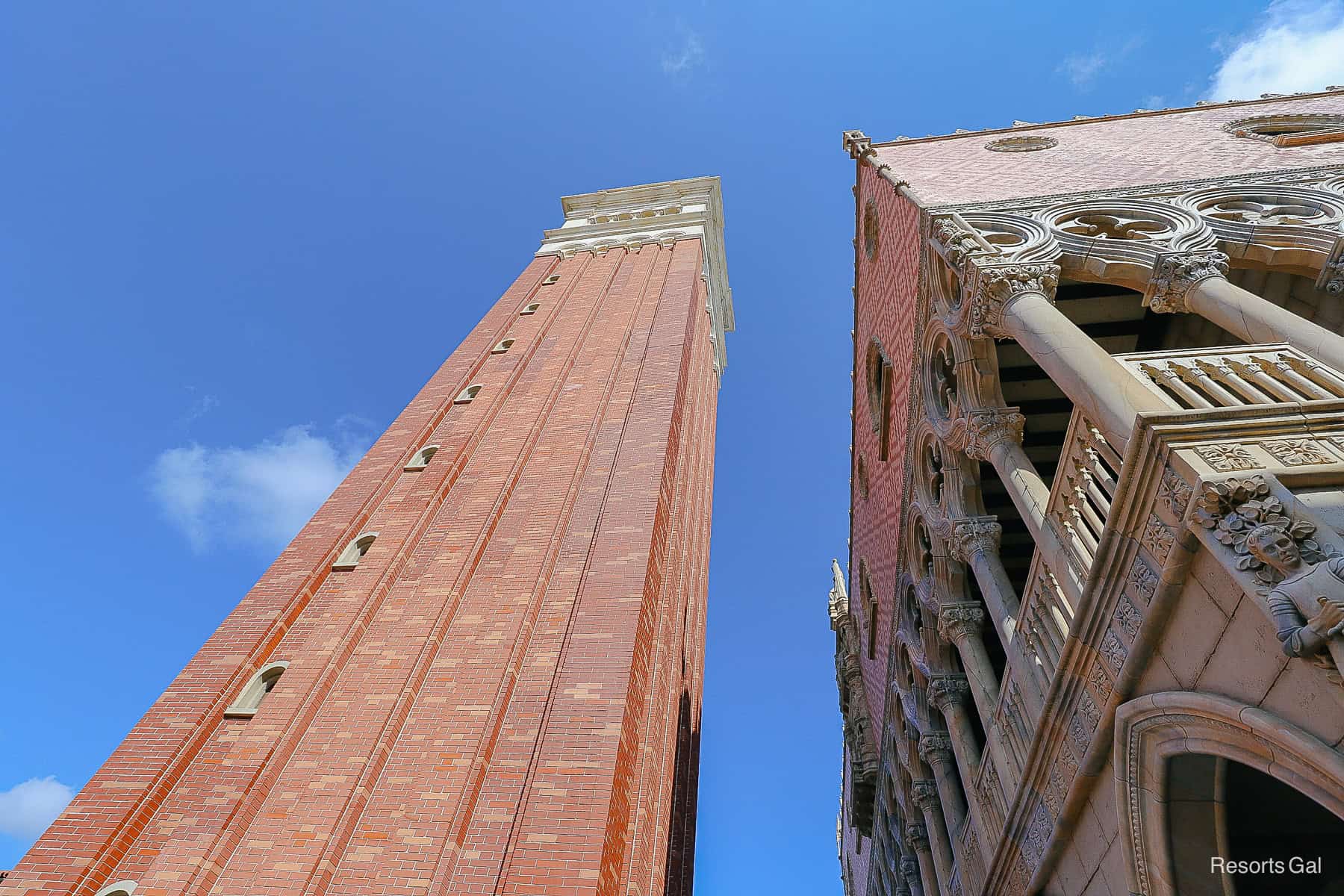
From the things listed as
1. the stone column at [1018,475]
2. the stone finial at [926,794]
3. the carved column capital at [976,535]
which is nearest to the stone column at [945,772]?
the stone finial at [926,794]

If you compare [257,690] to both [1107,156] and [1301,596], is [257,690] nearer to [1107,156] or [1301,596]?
[1301,596]

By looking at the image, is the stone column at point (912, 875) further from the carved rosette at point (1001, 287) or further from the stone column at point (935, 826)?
the carved rosette at point (1001, 287)

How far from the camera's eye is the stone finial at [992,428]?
9.64 metres

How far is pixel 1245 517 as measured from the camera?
420 cm

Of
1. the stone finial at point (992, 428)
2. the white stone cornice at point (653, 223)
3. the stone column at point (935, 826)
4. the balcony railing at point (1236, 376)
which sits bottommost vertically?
the balcony railing at point (1236, 376)

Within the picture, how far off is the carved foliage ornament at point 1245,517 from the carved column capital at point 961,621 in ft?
22.4

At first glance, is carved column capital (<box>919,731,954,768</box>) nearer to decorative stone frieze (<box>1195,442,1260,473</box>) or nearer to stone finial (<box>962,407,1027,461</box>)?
stone finial (<box>962,407,1027,461</box>)

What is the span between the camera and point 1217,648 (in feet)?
14.9

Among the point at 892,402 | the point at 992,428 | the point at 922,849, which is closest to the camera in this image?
the point at 992,428

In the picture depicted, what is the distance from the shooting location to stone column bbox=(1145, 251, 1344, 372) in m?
6.36

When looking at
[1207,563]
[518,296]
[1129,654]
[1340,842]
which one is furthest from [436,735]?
[518,296]

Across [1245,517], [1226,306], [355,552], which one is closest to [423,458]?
[355,552]

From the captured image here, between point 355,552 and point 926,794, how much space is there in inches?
423

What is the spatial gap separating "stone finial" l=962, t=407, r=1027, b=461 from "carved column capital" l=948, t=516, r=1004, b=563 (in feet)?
2.88
